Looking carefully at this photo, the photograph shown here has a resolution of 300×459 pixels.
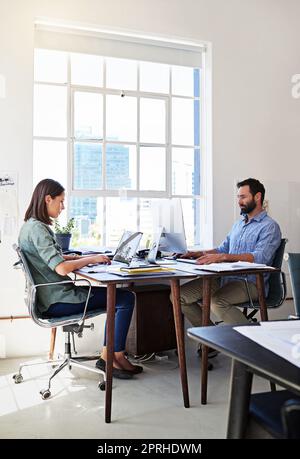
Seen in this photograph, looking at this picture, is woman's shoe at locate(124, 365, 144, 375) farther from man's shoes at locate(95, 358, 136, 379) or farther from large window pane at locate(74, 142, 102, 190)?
large window pane at locate(74, 142, 102, 190)

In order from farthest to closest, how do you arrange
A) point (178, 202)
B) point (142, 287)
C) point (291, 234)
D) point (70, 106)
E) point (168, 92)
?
point (291, 234), point (168, 92), point (70, 106), point (142, 287), point (178, 202)

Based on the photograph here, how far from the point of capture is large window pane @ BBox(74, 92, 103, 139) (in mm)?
4289

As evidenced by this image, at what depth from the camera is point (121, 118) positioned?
4.44 meters

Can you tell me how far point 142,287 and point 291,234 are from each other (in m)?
1.86

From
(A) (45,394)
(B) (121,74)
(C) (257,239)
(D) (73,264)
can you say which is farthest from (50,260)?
(B) (121,74)

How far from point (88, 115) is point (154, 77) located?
77 centimetres

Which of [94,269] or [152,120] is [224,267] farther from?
[152,120]

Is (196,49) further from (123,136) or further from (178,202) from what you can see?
(178,202)

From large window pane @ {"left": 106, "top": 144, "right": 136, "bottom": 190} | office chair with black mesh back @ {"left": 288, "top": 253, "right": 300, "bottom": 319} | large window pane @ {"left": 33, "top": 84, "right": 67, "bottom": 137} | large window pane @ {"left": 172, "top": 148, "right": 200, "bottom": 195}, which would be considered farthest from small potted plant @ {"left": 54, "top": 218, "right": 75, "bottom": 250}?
office chair with black mesh back @ {"left": 288, "top": 253, "right": 300, "bottom": 319}

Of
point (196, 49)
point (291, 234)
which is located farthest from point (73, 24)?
point (291, 234)

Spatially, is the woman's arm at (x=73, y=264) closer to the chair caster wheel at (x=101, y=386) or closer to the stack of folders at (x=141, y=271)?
the stack of folders at (x=141, y=271)

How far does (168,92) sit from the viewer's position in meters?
4.62
